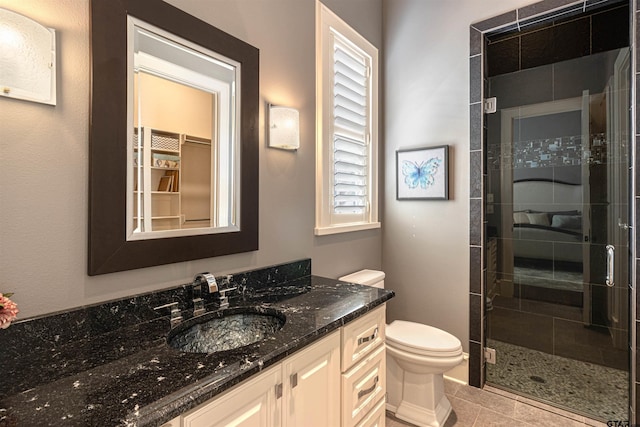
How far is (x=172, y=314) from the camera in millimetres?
1325

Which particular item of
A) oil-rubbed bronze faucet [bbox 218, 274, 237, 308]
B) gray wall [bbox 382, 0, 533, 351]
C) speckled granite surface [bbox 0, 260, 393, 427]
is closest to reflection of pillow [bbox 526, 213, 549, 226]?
gray wall [bbox 382, 0, 533, 351]

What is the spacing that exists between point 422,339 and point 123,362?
5.51 feet

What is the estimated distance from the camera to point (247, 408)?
98 centimetres

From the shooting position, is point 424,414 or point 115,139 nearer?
point 115,139

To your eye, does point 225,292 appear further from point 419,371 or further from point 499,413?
point 499,413

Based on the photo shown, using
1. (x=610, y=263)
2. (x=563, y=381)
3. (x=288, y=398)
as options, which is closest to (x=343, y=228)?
(x=288, y=398)

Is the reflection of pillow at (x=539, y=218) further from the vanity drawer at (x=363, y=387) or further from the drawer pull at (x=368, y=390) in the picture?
the drawer pull at (x=368, y=390)

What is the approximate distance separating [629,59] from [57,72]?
2.89m

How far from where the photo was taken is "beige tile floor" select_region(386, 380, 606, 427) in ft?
6.68

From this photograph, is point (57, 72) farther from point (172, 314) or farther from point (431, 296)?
point (431, 296)

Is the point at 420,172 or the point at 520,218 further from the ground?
the point at 420,172

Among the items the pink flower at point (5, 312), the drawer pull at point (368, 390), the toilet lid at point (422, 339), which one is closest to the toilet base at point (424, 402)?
the toilet lid at point (422, 339)

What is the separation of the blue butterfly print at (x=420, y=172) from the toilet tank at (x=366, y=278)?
0.79 m

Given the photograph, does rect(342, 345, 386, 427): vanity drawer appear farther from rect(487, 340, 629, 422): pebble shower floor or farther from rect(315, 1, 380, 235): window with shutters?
rect(487, 340, 629, 422): pebble shower floor
